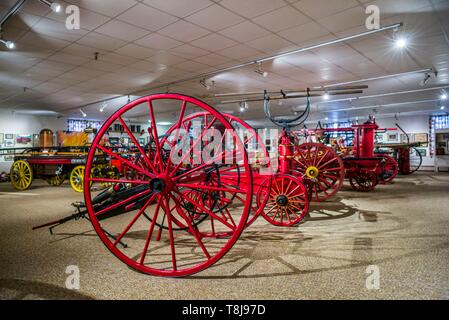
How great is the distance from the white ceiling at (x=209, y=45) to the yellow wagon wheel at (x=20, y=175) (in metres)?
2.26

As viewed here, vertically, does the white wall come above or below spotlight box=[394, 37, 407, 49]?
below

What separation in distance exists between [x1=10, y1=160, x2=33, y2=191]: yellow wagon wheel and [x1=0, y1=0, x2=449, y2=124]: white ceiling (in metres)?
2.26

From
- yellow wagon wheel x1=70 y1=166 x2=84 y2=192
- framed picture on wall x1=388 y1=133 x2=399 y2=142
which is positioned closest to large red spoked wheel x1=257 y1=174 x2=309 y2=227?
yellow wagon wheel x1=70 y1=166 x2=84 y2=192

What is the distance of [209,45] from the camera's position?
16.3 feet

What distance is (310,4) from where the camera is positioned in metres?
3.60

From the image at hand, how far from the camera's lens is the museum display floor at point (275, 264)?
1.95 metres

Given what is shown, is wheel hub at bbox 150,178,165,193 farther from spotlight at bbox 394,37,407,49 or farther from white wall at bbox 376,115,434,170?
white wall at bbox 376,115,434,170

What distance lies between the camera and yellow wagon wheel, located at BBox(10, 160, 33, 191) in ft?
25.3

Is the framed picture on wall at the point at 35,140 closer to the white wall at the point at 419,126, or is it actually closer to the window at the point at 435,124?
A: the white wall at the point at 419,126

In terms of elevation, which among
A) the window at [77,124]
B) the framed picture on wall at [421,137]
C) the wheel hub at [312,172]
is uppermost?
the window at [77,124]

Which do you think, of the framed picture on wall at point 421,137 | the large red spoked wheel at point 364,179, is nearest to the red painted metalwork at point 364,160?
the large red spoked wheel at point 364,179

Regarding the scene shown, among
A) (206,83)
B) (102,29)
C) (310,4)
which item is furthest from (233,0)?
(206,83)

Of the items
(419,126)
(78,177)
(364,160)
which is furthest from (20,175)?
(419,126)
